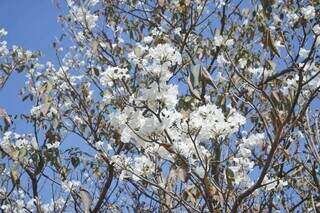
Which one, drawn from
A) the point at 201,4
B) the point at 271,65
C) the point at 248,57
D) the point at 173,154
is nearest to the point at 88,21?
the point at 201,4

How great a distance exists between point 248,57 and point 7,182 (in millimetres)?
3190

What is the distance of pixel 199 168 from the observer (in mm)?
2824

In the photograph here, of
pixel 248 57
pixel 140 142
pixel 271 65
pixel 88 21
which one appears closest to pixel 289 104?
pixel 271 65

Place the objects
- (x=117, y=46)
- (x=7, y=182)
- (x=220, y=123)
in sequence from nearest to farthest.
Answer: (x=220, y=123), (x=7, y=182), (x=117, y=46)

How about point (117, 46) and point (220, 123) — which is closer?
point (220, 123)

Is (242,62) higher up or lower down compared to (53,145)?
higher up

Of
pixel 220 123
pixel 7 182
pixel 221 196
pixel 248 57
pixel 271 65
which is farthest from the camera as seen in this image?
pixel 7 182

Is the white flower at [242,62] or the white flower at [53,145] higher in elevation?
the white flower at [242,62]

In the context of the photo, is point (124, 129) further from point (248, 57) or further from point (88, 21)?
point (88, 21)

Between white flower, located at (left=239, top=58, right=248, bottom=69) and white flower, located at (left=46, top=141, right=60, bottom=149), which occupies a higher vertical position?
white flower, located at (left=239, top=58, right=248, bottom=69)

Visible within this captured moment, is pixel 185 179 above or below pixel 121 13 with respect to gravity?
below

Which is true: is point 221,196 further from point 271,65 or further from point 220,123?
point 271,65

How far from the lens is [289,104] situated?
8.30 ft

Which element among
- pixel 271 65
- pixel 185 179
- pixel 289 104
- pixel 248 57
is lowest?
pixel 185 179
